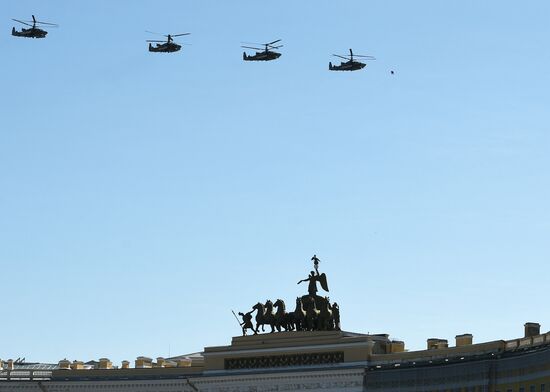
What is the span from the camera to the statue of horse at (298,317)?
117m

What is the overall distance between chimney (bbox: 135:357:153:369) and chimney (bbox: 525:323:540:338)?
33.0 metres

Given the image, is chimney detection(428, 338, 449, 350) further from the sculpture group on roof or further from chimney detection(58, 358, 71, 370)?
chimney detection(58, 358, 71, 370)

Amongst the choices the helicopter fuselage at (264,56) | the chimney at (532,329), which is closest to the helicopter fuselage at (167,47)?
the helicopter fuselage at (264,56)

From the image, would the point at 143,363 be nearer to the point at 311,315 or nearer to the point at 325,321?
the point at 311,315

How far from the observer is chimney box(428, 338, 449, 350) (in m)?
111

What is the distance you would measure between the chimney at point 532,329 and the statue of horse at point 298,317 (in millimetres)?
17662

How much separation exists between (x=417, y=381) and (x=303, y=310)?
35.6 feet

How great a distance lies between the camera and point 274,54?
121 meters

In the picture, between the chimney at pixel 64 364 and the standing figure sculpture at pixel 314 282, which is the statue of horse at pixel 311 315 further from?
the chimney at pixel 64 364

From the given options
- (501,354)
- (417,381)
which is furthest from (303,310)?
(501,354)

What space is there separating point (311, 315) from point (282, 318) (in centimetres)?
238

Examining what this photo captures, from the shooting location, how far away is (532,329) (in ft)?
345

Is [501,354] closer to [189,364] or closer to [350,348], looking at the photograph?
[350,348]

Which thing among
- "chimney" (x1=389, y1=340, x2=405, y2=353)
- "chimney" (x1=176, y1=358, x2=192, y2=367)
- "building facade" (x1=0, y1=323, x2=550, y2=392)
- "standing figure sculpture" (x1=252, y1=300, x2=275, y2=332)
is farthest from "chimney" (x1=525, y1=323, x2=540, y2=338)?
"chimney" (x1=176, y1=358, x2=192, y2=367)
